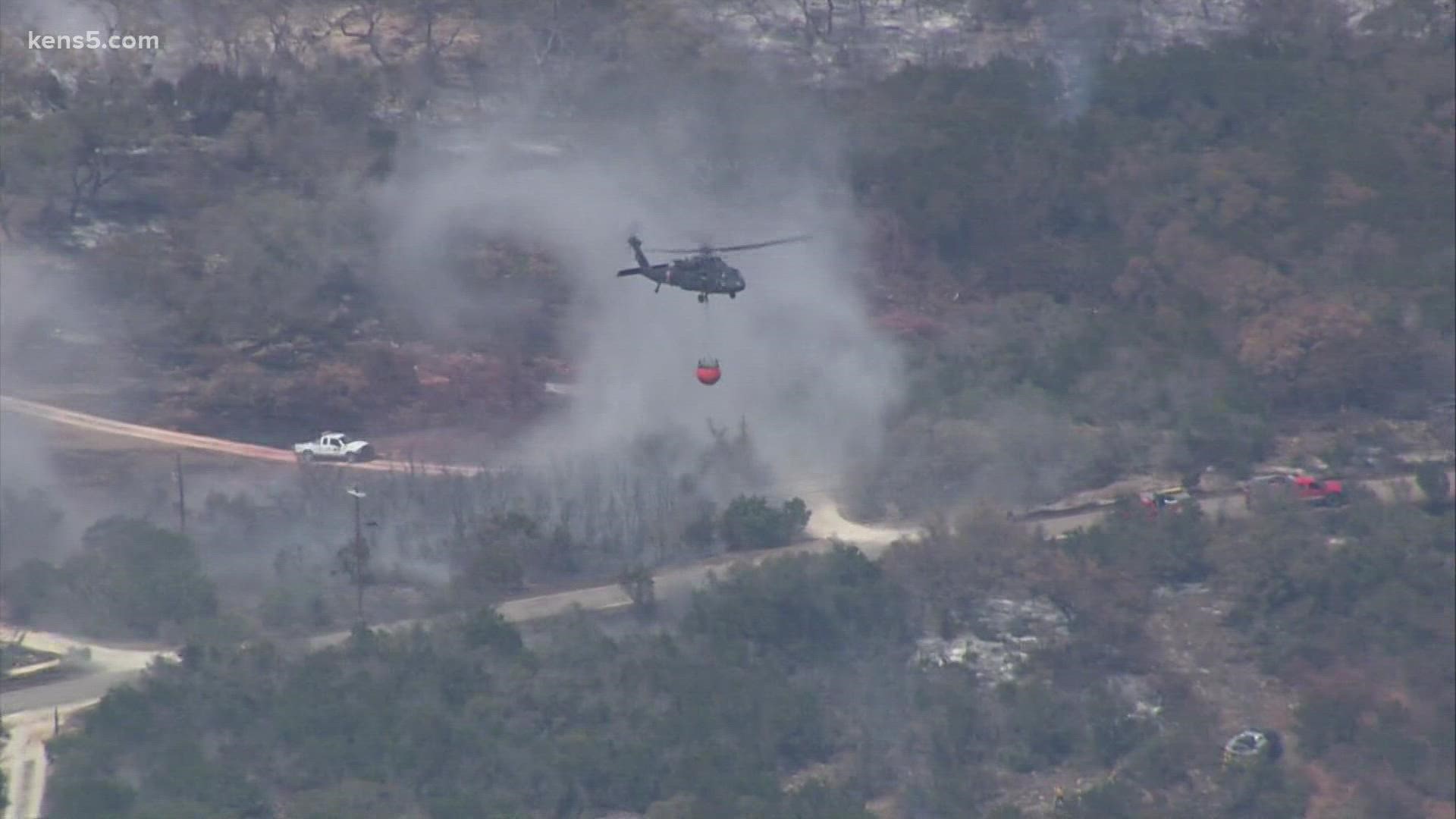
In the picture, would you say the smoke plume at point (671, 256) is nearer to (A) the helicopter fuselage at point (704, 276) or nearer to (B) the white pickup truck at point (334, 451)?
(B) the white pickup truck at point (334, 451)

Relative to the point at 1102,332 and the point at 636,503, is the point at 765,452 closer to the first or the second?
the point at 636,503

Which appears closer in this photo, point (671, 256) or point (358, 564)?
point (358, 564)

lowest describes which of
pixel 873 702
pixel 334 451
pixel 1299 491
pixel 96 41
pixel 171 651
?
pixel 873 702

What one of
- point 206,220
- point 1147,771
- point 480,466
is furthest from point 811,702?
point 206,220

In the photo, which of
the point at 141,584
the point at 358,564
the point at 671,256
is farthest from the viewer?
the point at 671,256

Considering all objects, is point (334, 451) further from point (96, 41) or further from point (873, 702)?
point (96, 41)

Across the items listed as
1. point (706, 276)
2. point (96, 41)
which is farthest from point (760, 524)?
point (96, 41)
